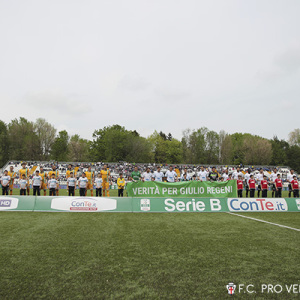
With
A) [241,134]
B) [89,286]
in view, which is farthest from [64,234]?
[241,134]

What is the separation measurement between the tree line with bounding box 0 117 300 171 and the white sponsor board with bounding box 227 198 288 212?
5331 centimetres

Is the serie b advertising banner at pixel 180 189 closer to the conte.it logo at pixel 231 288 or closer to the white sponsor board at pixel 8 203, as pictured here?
the white sponsor board at pixel 8 203

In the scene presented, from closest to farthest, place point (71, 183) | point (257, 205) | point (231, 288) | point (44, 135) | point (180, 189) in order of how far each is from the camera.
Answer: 1. point (231, 288)
2. point (257, 205)
3. point (180, 189)
4. point (71, 183)
5. point (44, 135)

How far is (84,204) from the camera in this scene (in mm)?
9766

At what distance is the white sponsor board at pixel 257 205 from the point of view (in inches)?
398

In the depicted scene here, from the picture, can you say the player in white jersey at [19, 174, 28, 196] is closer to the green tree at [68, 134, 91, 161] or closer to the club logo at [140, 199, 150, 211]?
the club logo at [140, 199, 150, 211]

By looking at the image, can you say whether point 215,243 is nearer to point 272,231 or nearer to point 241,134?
point 272,231

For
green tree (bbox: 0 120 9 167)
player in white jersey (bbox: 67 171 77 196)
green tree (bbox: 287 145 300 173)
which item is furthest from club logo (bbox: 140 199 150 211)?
green tree (bbox: 287 145 300 173)

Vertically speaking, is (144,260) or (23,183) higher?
(23,183)

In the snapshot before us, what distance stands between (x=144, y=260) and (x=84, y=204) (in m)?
6.20

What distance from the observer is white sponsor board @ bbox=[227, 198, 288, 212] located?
10117 mm

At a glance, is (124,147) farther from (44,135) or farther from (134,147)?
(44,135)

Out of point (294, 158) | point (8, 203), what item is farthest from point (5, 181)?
point (294, 158)

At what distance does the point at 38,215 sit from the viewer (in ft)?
28.9
